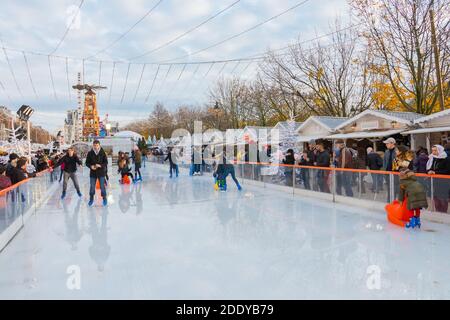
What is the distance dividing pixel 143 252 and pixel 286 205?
468cm

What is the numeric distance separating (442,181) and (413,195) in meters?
0.81

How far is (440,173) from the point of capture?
6758 mm

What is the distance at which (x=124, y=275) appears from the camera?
151 inches

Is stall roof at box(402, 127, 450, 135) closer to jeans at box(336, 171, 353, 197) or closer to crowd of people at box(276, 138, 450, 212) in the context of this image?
crowd of people at box(276, 138, 450, 212)

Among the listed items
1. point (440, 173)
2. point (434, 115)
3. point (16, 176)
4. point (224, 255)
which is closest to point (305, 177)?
point (440, 173)

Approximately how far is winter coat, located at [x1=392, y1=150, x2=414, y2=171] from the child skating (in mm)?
464

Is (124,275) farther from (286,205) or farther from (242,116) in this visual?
(242,116)

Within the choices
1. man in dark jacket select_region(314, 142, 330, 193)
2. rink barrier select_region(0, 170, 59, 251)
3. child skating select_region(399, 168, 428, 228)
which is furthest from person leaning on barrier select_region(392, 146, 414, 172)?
rink barrier select_region(0, 170, 59, 251)

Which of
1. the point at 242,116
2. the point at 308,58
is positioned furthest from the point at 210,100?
the point at 308,58

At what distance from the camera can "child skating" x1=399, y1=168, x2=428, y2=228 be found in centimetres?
584

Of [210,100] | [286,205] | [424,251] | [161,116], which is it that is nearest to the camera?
[424,251]

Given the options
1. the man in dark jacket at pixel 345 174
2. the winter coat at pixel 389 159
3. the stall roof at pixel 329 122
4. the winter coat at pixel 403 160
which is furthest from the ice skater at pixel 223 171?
the stall roof at pixel 329 122

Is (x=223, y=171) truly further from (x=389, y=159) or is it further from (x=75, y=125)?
(x=75, y=125)

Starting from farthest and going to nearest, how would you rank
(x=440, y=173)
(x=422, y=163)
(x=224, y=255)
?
(x=422, y=163)
(x=440, y=173)
(x=224, y=255)
